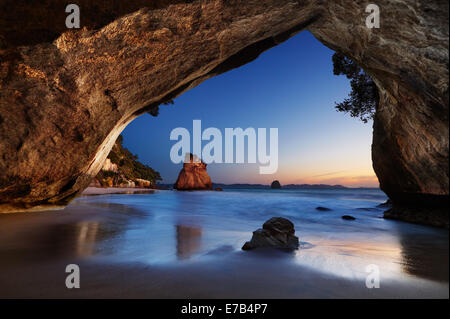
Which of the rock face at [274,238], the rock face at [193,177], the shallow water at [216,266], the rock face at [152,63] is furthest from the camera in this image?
the rock face at [193,177]

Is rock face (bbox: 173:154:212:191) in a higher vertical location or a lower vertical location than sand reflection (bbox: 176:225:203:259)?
lower

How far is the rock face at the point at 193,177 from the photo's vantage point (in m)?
50.6

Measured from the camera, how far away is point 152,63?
3.93m

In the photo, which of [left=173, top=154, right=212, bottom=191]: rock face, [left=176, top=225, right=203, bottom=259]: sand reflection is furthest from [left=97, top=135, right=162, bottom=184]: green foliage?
[left=176, top=225, right=203, bottom=259]: sand reflection

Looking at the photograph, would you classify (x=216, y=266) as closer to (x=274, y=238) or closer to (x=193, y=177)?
(x=274, y=238)

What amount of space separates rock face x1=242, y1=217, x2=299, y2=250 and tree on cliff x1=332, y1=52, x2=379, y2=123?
24.0ft

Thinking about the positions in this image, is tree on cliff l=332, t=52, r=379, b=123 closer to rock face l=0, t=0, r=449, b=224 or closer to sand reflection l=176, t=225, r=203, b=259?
rock face l=0, t=0, r=449, b=224

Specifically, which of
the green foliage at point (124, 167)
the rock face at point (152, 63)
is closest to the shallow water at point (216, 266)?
the rock face at point (152, 63)

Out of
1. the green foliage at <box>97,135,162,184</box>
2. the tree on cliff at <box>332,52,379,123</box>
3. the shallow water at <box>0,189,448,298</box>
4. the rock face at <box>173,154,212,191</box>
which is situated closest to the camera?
the shallow water at <box>0,189,448,298</box>

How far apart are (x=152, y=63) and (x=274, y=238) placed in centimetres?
Answer: 376

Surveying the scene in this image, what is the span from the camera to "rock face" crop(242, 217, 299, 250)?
9.25 feet

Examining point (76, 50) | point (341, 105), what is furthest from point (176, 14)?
point (341, 105)

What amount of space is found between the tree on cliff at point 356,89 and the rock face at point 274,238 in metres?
7.32

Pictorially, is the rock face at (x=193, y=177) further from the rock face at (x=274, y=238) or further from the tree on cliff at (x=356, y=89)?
the rock face at (x=274, y=238)
